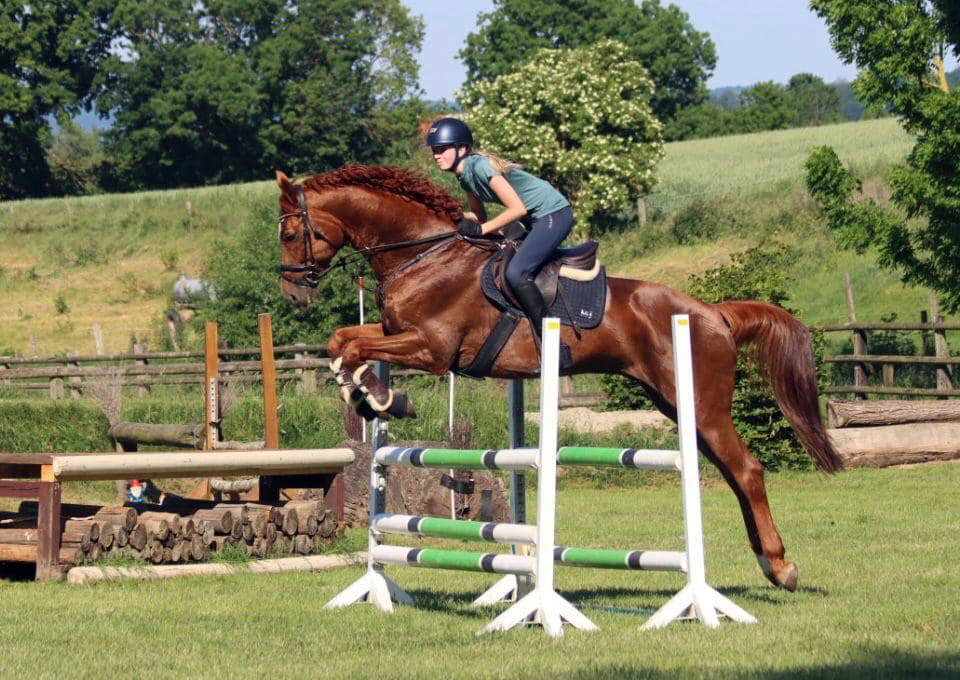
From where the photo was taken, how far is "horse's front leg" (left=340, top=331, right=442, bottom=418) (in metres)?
7.09

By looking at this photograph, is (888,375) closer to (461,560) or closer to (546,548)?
(461,560)

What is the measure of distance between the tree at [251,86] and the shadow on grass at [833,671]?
212ft

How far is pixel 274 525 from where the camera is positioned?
9609mm

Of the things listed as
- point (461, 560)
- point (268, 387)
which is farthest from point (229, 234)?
point (461, 560)

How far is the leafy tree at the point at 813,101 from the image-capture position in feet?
386

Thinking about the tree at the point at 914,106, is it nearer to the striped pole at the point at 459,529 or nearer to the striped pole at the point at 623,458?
the striped pole at the point at 623,458

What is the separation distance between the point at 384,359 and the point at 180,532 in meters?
2.79

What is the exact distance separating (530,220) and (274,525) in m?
3.52

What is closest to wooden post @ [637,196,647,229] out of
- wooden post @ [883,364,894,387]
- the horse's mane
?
wooden post @ [883,364,894,387]

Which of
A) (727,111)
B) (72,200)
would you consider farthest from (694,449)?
(727,111)

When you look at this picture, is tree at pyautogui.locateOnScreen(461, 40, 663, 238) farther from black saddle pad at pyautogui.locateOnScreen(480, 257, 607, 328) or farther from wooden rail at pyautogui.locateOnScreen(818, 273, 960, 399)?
black saddle pad at pyautogui.locateOnScreen(480, 257, 607, 328)

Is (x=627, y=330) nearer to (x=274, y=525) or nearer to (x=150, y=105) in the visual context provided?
(x=274, y=525)

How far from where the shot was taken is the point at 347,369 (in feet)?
23.4

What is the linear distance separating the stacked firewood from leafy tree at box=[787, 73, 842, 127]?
362ft
